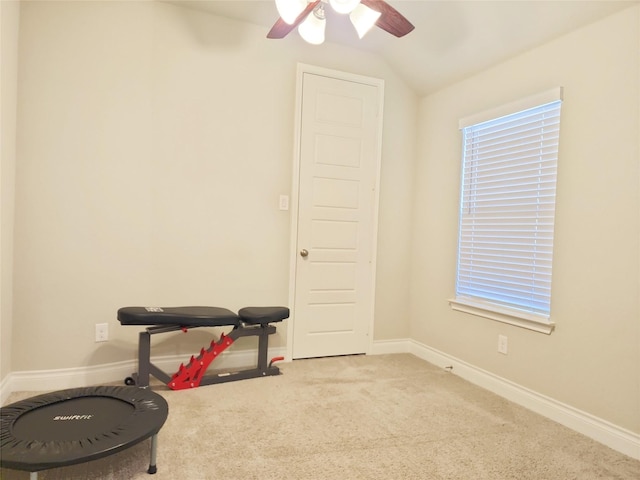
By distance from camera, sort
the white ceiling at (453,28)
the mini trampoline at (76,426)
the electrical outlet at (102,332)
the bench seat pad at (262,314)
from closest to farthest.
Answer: the mini trampoline at (76,426)
the white ceiling at (453,28)
the electrical outlet at (102,332)
the bench seat pad at (262,314)

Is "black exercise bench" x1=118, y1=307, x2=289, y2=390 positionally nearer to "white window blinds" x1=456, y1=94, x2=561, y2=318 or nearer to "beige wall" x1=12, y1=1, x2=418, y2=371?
"beige wall" x1=12, y1=1, x2=418, y2=371

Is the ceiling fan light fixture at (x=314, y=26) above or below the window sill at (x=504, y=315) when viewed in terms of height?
above

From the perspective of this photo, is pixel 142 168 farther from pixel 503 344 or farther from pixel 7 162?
pixel 503 344

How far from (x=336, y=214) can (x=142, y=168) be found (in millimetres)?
1607

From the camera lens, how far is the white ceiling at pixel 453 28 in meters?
2.38

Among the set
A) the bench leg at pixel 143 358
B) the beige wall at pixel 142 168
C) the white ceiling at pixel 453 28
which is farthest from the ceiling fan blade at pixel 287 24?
the bench leg at pixel 143 358

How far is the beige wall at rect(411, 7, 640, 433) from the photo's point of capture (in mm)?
2088

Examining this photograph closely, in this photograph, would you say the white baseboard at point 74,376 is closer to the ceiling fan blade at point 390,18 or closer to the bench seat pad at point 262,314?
the bench seat pad at point 262,314

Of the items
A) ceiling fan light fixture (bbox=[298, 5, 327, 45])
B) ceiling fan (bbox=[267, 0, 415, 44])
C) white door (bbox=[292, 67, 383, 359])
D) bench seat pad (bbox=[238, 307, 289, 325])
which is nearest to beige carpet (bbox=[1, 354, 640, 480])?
bench seat pad (bbox=[238, 307, 289, 325])

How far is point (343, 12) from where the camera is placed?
1.85 metres

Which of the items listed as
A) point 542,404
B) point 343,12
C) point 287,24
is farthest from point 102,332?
point 542,404

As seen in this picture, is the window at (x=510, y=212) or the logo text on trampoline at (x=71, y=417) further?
the window at (x=510, y=212)

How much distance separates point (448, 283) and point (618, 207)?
145 cm

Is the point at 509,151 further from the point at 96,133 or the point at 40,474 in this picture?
the point at 40,474
